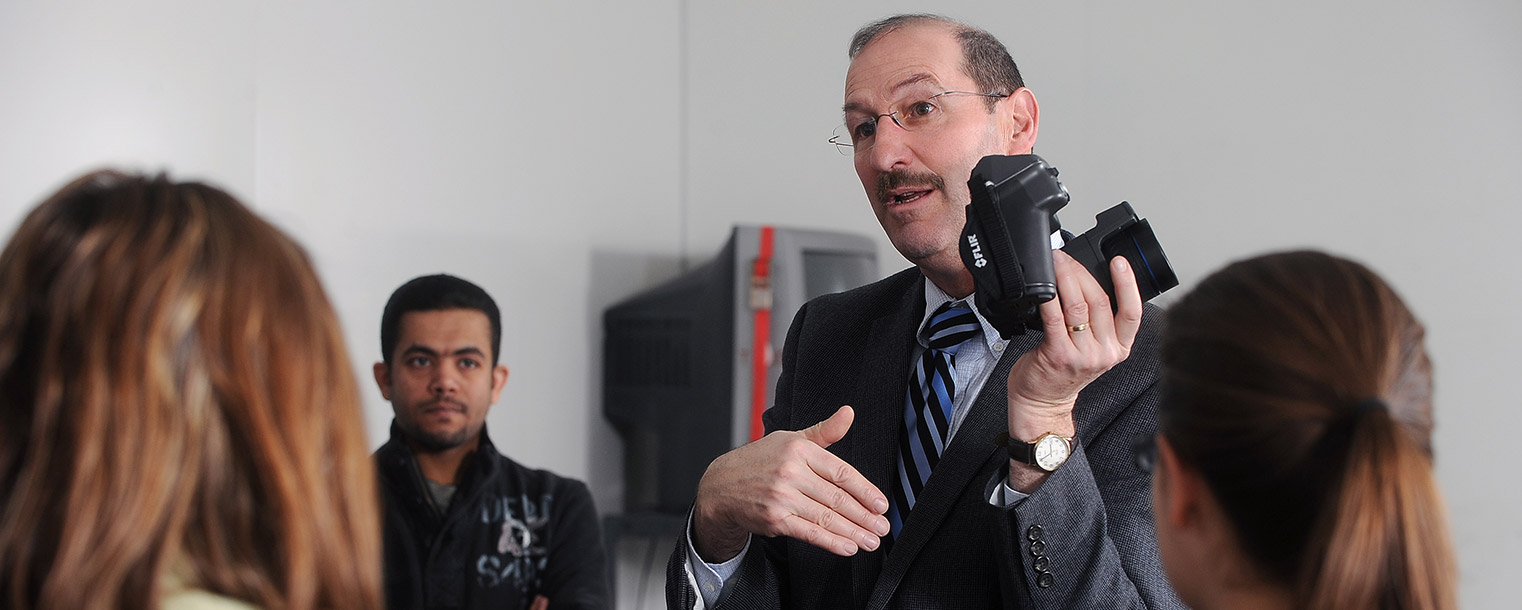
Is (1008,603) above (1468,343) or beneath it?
beneath

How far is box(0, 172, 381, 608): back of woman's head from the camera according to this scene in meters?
0.70

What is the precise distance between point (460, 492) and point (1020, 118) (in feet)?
3.79

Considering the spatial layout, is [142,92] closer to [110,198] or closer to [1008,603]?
[110,198]

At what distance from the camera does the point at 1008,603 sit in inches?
43.2

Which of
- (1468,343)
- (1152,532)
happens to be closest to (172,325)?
(1152,532)

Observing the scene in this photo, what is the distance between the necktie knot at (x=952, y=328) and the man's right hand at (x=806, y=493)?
0.22m

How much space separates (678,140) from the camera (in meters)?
3.50

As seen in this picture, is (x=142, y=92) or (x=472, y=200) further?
(x=472, y=200)

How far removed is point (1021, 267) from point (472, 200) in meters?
2.26

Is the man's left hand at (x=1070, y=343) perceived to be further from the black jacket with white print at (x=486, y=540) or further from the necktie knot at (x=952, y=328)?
the black jacket with white print at (x=486, y=540)

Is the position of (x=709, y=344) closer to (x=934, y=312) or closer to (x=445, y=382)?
(x=445, y=382)

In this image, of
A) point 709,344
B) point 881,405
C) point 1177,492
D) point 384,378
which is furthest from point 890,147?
point 709,344

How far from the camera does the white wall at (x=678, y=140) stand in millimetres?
1896

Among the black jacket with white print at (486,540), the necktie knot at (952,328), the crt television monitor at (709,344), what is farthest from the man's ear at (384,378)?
the necktie knot at (952,328)
